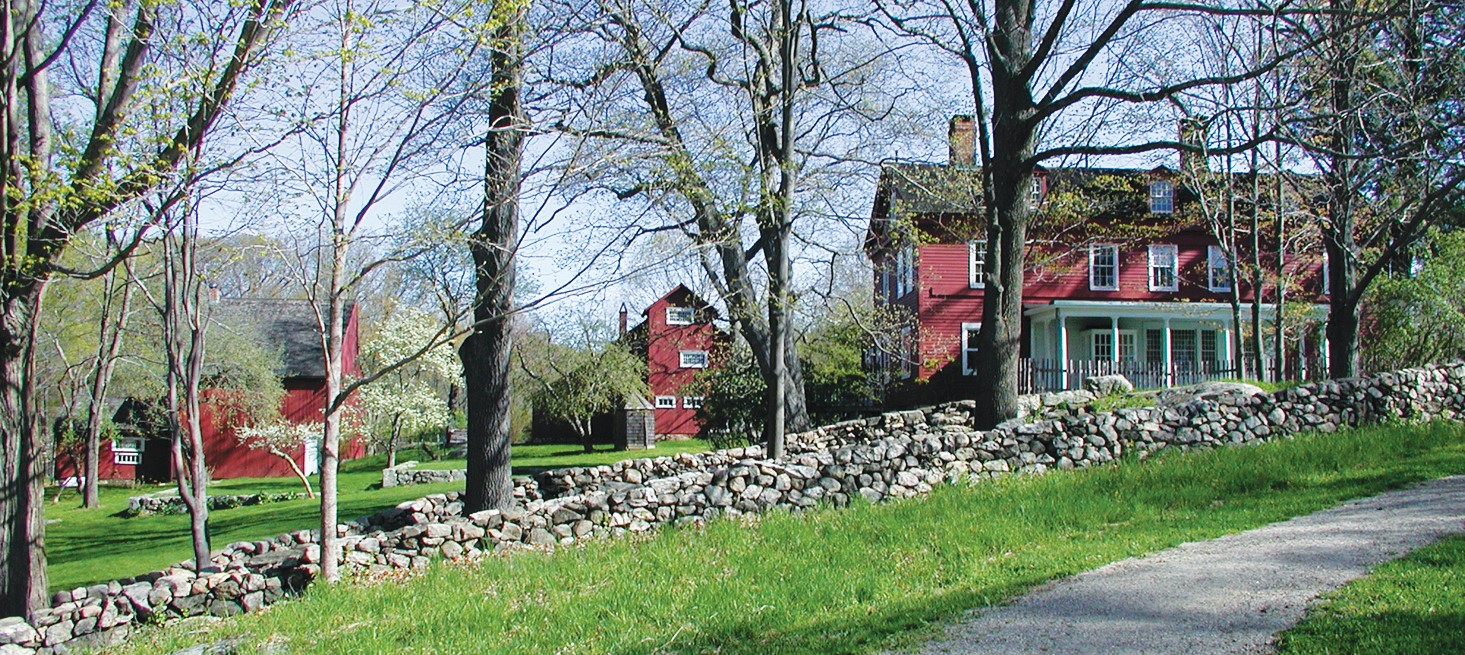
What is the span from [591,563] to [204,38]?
16.3 ft

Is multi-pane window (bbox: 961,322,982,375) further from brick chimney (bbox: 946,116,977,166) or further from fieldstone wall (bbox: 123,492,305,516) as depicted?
fieldstone wall (bbox: 123,492,305,516)

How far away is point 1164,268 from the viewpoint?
93.6 feet

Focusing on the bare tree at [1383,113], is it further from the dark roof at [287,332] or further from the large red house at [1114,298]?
the dark roof at [287,332]

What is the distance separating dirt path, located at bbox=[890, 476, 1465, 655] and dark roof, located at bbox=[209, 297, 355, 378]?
1133 inches

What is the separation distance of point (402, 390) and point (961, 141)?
707 inches

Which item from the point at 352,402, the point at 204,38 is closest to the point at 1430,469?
the point at 204,38

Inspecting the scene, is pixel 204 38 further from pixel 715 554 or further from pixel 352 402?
pixel 352 402

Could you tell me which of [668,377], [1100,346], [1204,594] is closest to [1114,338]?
[1100,346]

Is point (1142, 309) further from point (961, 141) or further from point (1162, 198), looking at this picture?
point (961, 141)

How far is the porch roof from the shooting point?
26.7m

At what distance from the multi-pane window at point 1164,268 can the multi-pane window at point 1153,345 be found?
59.7 inches

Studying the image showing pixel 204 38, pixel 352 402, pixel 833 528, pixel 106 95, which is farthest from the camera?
pixel 352 402

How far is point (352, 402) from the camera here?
31.2 m

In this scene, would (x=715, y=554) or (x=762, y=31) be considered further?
(x=762, y=31)
